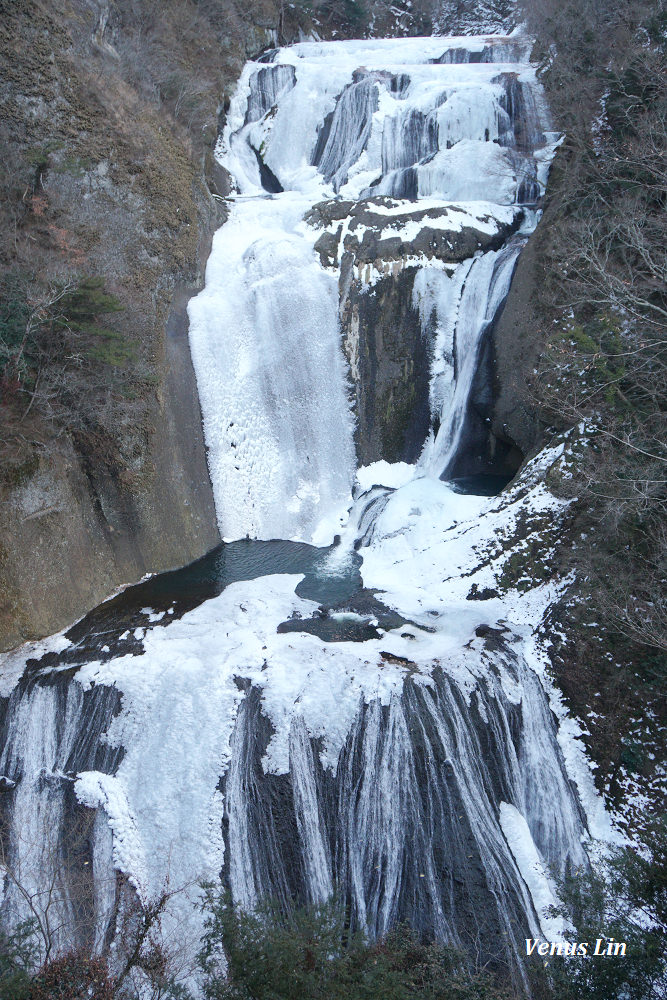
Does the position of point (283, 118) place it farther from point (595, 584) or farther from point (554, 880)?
point (554, 880)

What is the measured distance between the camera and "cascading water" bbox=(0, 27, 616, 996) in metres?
7.47

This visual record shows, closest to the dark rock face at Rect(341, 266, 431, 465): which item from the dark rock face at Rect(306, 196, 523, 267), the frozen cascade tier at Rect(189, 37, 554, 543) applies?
the frozen cascade tier at Rect(189, 37, 554, 543)

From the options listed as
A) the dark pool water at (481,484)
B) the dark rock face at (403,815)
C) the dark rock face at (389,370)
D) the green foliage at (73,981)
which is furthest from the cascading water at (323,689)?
the green foliage at (73,981)

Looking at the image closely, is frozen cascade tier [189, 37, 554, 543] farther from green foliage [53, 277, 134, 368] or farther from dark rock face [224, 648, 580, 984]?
dark rock face [224, 648, 580, 984]

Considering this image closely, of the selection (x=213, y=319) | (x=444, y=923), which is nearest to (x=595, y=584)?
(x=444, y=923)

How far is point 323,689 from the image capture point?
8.84 m

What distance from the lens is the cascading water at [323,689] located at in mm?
7469

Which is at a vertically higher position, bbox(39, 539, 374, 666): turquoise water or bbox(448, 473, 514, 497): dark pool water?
bbox(448, 473, 514, 497): dark pool water

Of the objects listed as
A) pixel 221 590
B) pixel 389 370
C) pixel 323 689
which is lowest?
pixel 221 590

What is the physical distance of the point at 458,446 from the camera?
1502 cm

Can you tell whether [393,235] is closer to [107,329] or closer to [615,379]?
[615,379]

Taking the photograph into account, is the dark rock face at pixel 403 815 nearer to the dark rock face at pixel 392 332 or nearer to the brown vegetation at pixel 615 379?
the brown vegetation at pixel 615 379

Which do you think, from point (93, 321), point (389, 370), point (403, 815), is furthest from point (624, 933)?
point (389, 370)

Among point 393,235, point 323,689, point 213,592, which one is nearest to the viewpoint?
point 323,689
